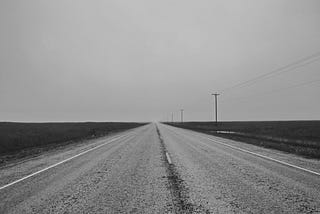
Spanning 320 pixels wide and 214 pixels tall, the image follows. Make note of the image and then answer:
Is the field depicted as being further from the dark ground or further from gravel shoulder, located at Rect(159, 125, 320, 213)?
gravel shoulder, located at Rect(159, 125, 320, 213)

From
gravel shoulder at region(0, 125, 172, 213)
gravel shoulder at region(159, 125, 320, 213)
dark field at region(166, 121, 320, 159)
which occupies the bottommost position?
gravel shoulder at region(0, 125, 172, 213)

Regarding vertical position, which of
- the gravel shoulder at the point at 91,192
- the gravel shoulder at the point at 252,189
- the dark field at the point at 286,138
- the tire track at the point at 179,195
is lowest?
the gravel shoulder at the point at 91,192

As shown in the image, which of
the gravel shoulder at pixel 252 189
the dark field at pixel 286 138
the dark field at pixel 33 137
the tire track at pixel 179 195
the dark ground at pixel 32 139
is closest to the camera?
the tire track at pixel 179 195

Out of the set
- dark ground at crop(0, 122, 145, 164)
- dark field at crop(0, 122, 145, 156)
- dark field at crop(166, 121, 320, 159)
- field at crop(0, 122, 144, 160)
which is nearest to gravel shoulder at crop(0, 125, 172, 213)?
dark ground at crop(0, 122, 145, 164)

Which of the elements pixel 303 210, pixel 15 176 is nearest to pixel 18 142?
pixel 15 176

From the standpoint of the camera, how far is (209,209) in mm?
4418

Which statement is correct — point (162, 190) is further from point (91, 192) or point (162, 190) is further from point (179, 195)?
point (91, 192)

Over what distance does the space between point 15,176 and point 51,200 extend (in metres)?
3.36

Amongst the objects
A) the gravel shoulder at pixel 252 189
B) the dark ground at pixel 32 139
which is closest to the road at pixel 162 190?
the gravel shoulder at pixel 252 189

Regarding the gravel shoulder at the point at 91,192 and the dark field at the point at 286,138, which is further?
the dark field at the point at 286,138

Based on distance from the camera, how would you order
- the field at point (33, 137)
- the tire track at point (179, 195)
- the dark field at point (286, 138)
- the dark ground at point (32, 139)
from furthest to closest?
the field at point (33, 137) → the dark ground at point (32, 139) → the dark field at point (286, 138) → the tire track at point (179, 195)

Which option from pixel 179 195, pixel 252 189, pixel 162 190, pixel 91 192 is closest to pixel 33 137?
pixel 91 192

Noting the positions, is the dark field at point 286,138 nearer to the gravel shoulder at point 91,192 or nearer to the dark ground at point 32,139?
the gravel shoulder at point 91,192

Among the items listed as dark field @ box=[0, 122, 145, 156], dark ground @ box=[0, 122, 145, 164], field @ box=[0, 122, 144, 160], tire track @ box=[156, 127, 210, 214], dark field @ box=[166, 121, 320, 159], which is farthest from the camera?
dark field @ box=[0, 122, 145, 156]
